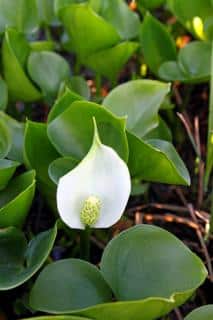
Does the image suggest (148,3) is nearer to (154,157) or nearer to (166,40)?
(166,40)

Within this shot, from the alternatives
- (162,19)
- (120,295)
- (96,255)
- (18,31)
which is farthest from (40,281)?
→ (162,19)

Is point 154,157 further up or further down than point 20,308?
further up

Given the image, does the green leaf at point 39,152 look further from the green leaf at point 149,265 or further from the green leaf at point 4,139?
the green leaf at point 149,265

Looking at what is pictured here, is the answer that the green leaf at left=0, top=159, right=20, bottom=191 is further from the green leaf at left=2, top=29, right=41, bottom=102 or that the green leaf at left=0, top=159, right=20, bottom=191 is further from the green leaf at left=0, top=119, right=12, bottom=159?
the green leaf at left=2, top=29, right=41, bottom=102

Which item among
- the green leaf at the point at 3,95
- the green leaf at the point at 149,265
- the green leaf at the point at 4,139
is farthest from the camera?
the green leaf at the point at 3,95

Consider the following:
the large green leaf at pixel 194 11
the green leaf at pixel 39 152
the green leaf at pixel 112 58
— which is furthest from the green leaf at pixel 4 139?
the large green leaf at pixel 194 11

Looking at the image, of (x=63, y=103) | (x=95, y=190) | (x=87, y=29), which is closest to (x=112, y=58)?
(x=87, y=29)
